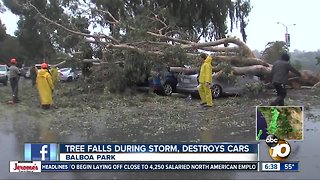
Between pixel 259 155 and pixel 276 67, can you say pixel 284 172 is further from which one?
pixel 276 67

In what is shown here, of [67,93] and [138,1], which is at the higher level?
[138,1]

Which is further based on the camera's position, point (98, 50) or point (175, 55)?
point (98, 50)

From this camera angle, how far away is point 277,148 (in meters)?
5.87

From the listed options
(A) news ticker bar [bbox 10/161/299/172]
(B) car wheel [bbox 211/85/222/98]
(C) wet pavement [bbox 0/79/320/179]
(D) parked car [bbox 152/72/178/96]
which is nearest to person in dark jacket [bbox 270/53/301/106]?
(C) wet pavement [bbox 0/79/320/179]

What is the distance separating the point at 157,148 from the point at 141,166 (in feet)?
1.03

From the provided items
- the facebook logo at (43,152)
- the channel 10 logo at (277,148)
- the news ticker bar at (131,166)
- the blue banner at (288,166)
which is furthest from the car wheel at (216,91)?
the facebook logo at (43,152)

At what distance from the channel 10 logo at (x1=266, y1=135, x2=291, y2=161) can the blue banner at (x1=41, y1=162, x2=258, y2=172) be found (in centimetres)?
30

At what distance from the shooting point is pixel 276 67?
11.9 meters

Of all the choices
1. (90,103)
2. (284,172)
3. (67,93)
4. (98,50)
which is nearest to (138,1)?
(98,50)

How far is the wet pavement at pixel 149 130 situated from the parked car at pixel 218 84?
9.48ft

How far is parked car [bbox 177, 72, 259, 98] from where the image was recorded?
18.1m

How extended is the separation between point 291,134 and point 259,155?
0.50 metres

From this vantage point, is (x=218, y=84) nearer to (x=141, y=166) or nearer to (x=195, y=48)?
(x=195, y=48)

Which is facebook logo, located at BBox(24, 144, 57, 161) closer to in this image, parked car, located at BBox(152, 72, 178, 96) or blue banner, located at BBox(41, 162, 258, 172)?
blue banner, located at BBox(41, 162, 258, 172)
